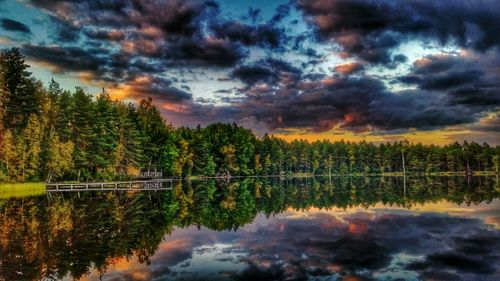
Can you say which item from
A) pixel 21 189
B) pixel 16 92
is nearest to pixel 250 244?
pixel 21 189

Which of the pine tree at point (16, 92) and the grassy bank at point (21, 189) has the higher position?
the pine tree at point (16, 92)

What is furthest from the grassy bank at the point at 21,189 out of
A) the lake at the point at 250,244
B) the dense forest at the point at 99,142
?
the lake at the point at 250,244

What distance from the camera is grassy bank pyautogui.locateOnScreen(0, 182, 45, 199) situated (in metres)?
49.4

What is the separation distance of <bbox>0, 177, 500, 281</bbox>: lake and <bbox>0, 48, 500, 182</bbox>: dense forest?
27059 millimetres

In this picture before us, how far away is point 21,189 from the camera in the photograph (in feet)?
175

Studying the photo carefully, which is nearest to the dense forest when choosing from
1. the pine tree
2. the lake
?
the pine tree

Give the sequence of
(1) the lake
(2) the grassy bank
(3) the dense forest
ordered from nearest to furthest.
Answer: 1. (1) the lake
2. (2) the grassy bank
3. (3) the dense forest

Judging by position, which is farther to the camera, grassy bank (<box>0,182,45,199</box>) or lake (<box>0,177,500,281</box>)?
grassy bank (<box>0,182,45,199</box>)

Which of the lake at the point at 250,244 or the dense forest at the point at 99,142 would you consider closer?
the lake at the point at 250,244

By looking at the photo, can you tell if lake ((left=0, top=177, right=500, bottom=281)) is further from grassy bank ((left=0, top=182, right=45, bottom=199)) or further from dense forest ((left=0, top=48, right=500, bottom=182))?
dense forest ((left=0, top=48, right=500, bottom=182))

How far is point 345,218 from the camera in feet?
96.9

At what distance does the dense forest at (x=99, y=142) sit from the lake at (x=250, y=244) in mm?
27059

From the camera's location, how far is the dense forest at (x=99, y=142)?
2303 inches

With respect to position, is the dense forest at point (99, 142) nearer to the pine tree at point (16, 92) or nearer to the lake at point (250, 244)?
the pine tree at point (16, 92)
